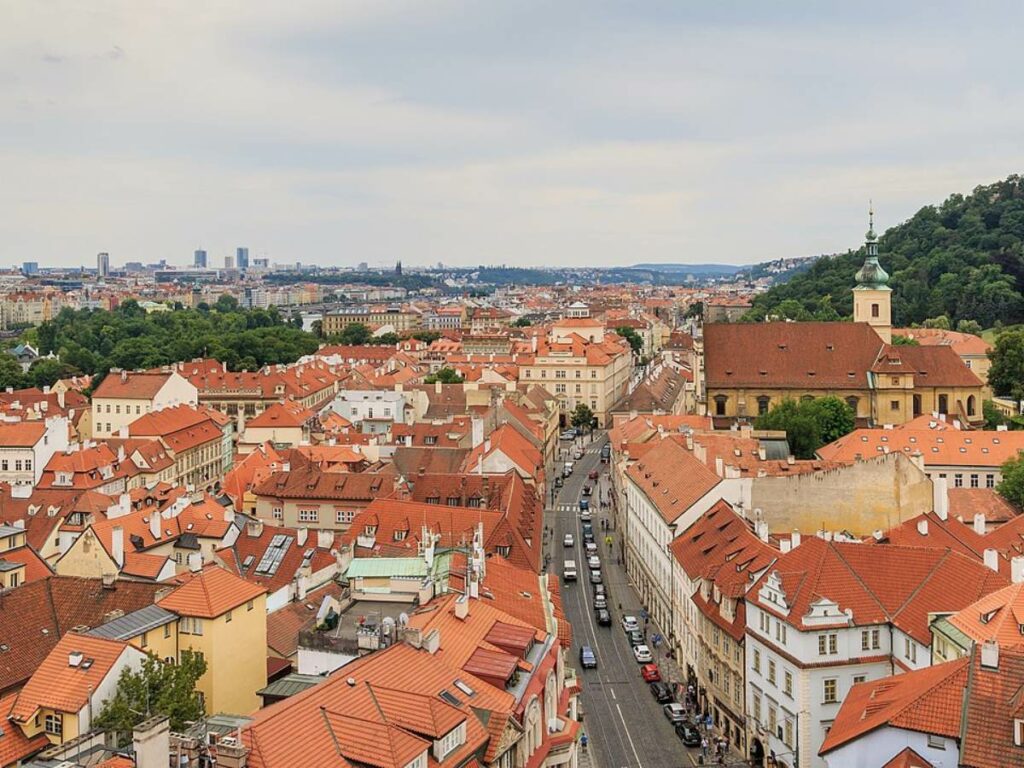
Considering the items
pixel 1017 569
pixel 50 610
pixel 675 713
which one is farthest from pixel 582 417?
pixel 50 610

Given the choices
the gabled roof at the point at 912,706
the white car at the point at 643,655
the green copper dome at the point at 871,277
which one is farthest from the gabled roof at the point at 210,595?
A: the green copper dome at the point at 871,277

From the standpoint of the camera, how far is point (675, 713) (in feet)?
150

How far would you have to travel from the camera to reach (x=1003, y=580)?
39.7 meters

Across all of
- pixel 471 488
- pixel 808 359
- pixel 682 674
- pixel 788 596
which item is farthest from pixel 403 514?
pixel 808 359

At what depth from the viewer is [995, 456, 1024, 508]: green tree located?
65625mm

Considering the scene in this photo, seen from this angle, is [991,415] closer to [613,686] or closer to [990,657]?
[613,686]

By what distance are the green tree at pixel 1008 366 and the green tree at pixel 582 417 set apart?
41.1m

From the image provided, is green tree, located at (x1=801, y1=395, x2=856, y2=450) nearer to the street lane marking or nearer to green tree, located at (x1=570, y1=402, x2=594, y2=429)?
green tree, located at (x1=570, y1=402, x2=594, y2=429)

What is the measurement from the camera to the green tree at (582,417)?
5020 inches

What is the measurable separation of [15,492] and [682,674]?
39357 mm

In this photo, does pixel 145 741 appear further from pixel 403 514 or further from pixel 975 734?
pixel 403 514

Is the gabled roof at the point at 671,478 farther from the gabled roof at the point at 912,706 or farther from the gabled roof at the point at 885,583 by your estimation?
the gabled roof at the point at 912,706

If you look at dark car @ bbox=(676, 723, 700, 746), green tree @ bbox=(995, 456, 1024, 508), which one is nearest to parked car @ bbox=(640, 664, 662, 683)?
dark car @ bbox=(676, 723, 700, 746)

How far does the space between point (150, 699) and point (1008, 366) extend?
99.7 meters
